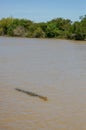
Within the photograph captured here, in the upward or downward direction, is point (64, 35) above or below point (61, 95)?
below

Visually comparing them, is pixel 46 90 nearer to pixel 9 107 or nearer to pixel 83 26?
pixel 9 107

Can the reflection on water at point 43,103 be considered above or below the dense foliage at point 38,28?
above

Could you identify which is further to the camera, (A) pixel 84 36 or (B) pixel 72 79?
(A) pixel 84 36

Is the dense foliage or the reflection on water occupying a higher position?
the reflection on water

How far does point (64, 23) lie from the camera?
237ft

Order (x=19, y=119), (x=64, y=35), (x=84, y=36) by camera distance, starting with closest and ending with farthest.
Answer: (x=19, y=119)
(x=84, y=36)
(x=64, y=35)

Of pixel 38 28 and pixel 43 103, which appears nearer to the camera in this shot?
pixel 43 103

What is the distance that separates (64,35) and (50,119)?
60519mm

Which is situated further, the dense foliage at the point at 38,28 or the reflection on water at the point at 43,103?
the dense foliage at the point at 38,28

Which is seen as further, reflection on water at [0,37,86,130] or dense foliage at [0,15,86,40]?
dense foliage at [0,15,86,40]

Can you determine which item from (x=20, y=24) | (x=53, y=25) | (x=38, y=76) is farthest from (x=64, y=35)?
(x=38, y=76)

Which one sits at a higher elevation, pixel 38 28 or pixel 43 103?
pixel 43 103

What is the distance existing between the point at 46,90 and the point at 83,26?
50347 millimetres

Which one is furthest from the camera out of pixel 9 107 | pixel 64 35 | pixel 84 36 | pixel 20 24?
pixel 20 24
